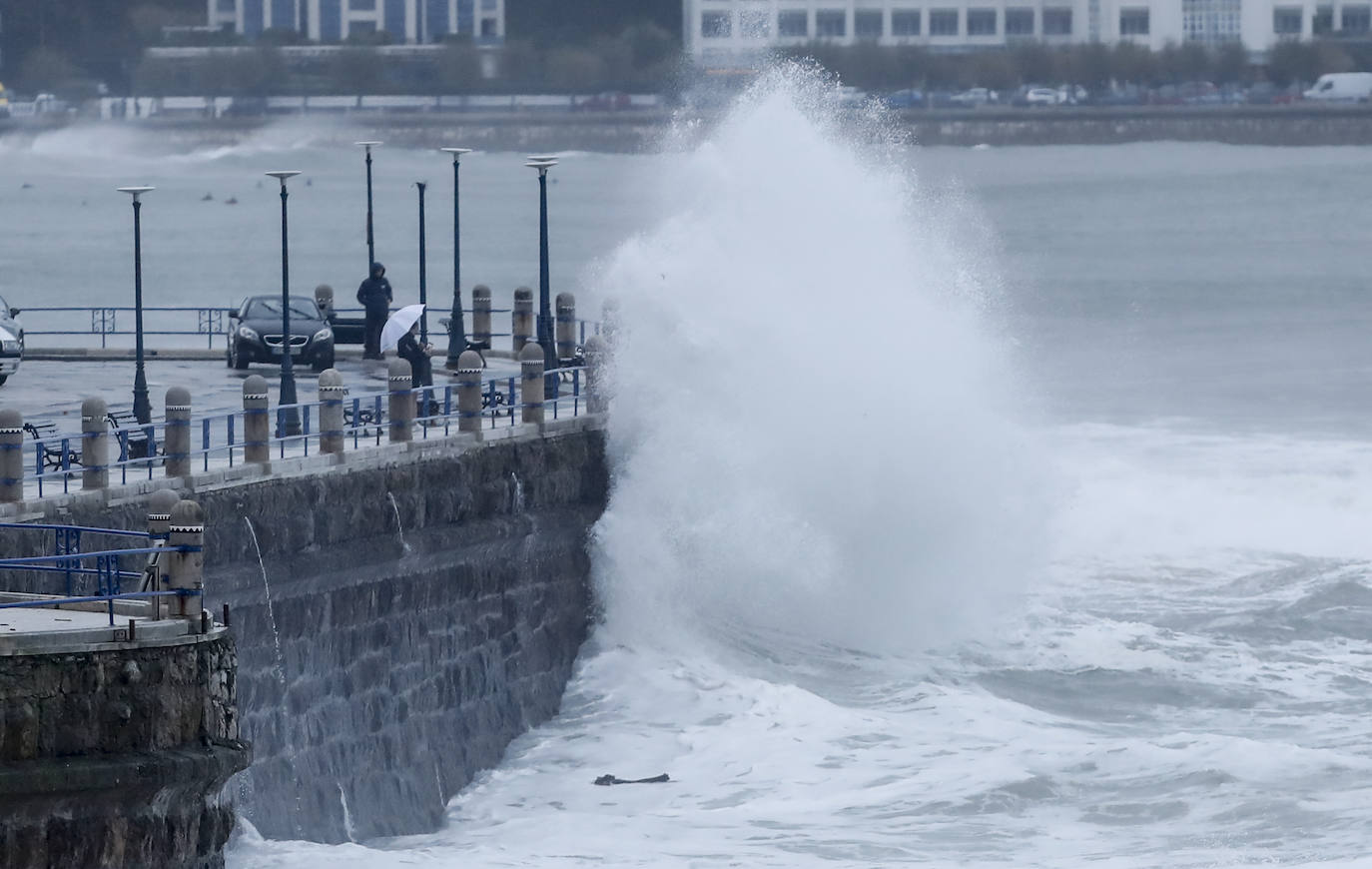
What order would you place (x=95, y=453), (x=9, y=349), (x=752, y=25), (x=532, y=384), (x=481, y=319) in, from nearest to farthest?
1. (x=95, y=453)
2. (x=532, y=384)
3. (x=9, y=349)
4. (x=481, y=319)
5. (x=752, y=25)

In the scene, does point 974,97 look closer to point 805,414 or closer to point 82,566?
point 805,414

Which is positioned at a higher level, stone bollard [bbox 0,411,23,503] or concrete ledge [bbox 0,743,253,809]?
stone bollard [bbox 0,411,23,503]

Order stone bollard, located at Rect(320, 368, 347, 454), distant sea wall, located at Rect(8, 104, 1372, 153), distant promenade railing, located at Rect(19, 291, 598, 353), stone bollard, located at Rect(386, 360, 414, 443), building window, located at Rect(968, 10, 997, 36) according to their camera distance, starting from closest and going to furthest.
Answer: stone bollard, located at Rect(320, 368, 347, 454)
stone bollard, located at Rect(386, 360, 414, 443)
distant promenade railing, located at Rect(19, 291, 598, 353)
building window, located at Rect(968, 10, 997, 36)
distant sea wall, located at Rect(8, 104, 1372, 153)

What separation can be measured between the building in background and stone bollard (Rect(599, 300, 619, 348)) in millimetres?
126086

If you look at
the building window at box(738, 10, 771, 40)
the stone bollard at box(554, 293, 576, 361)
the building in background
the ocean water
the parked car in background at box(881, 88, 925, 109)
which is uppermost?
the building in background

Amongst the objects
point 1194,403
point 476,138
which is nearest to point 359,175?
point 476,138

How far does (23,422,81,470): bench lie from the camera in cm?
2045

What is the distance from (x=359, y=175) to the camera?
594ft

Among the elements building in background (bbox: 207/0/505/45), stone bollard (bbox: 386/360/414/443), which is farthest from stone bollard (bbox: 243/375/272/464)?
building in background (bbox: 207/0/505/45)

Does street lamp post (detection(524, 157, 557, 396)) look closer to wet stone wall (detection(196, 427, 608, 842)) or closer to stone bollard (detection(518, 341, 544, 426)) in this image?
stone bollard (detection(518, 341, 544, 426))

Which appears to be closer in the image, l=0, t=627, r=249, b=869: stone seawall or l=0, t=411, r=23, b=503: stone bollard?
l=0, t=627, r=249, b=869: stone seawall

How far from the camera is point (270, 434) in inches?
949

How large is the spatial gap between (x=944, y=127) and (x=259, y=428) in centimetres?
12798

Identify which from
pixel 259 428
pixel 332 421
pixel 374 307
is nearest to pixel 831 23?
pixel 374 307
